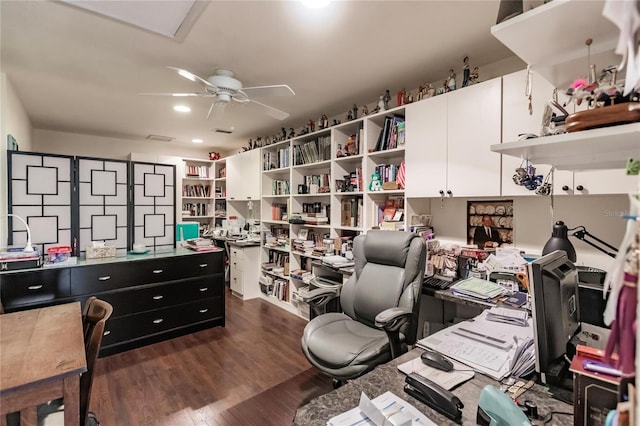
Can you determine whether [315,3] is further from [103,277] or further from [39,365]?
[103,277]

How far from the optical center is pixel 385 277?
6.91 feet

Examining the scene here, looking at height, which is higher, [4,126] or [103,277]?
[4,126]

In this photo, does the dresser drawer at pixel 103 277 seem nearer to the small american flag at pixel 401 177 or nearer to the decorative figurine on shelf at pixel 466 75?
the small american flag at pixel 401 177

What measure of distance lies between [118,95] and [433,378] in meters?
3.69

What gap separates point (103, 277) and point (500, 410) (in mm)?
3082

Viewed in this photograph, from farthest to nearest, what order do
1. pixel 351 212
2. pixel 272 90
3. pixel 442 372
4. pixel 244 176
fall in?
pixel 244 176
pixel 351 212
pixel 272 90
pixel 442 372

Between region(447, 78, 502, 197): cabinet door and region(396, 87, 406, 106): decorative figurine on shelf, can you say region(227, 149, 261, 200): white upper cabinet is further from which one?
region(447, 78, 502, 197): cabinet door

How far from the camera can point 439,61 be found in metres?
2.40

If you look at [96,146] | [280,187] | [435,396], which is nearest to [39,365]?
[435,396]

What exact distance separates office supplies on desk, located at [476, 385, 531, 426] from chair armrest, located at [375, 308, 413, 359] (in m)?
0.90

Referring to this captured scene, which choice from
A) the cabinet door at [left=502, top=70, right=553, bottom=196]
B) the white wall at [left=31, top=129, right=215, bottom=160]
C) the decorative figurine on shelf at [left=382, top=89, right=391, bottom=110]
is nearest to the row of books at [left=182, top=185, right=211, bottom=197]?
the white wall at [left=31, top=129, right=215, bottom=160]

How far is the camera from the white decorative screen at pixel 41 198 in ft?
8.85

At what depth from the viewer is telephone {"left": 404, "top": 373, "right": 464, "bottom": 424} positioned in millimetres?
852

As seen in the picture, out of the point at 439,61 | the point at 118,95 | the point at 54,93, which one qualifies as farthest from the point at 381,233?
the point at 54,93
